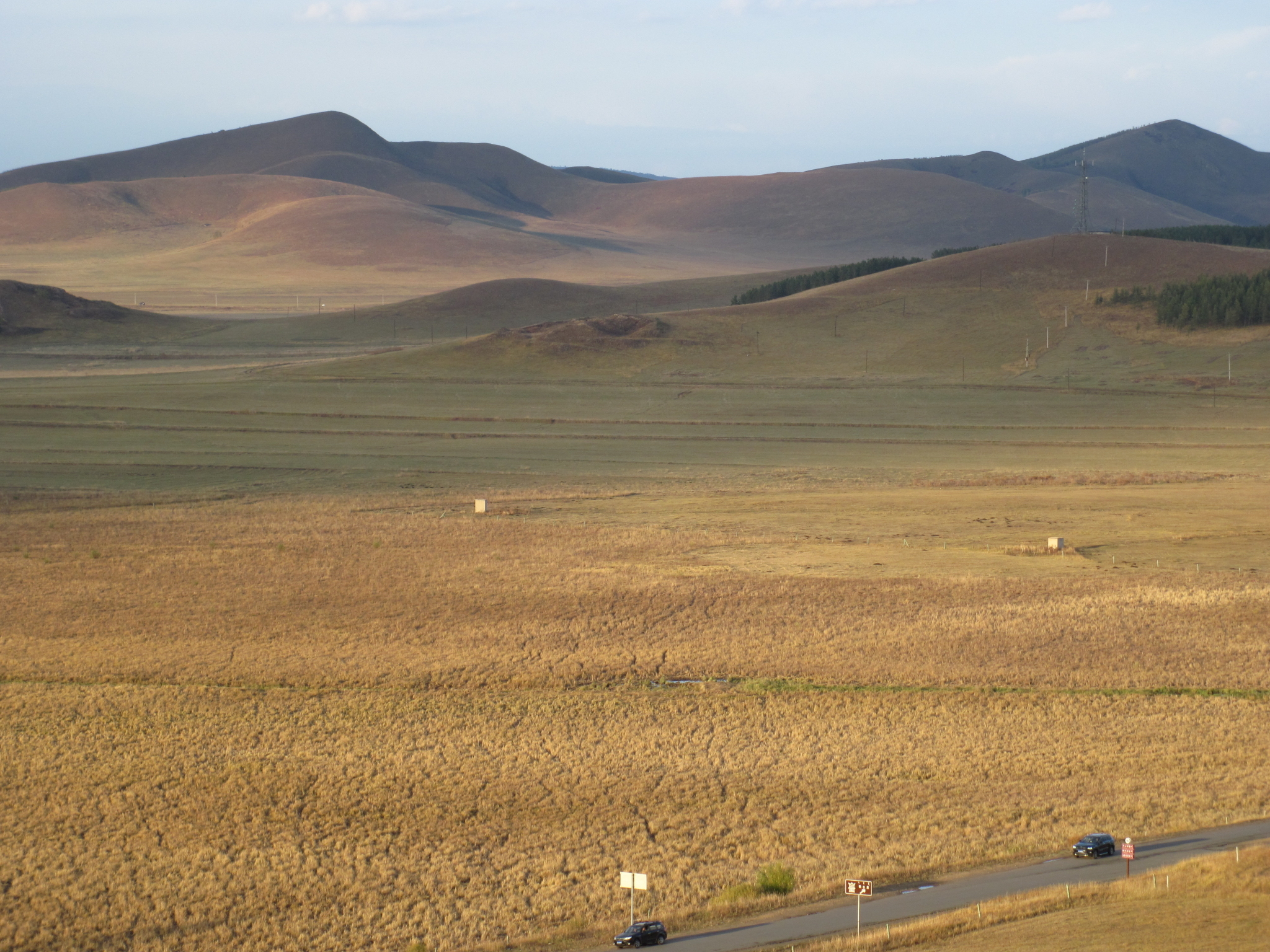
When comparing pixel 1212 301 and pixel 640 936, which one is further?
pixel 1212 301

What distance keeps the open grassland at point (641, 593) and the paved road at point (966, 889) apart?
807 centimetres

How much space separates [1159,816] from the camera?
1961cm

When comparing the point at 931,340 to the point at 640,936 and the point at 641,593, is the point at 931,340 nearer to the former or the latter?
the point at 641,593

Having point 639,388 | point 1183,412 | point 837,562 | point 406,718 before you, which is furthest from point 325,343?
point 406,718

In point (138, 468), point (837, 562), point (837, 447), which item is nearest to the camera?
point (837, 562)

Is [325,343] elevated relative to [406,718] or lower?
elevated

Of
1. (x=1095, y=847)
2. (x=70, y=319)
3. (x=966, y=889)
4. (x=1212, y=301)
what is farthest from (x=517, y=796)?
(x=70, y=319)

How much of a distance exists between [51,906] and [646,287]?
13819cm

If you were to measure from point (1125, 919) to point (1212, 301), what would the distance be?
84759 mm

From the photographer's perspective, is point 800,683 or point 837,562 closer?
point 800,683

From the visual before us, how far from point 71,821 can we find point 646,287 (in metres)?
136

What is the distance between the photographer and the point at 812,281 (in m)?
133

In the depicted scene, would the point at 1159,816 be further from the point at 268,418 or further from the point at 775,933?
the point at 268,418

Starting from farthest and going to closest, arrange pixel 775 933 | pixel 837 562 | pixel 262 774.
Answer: pixel 837 562
pixel 262 774
pixel 775 933
